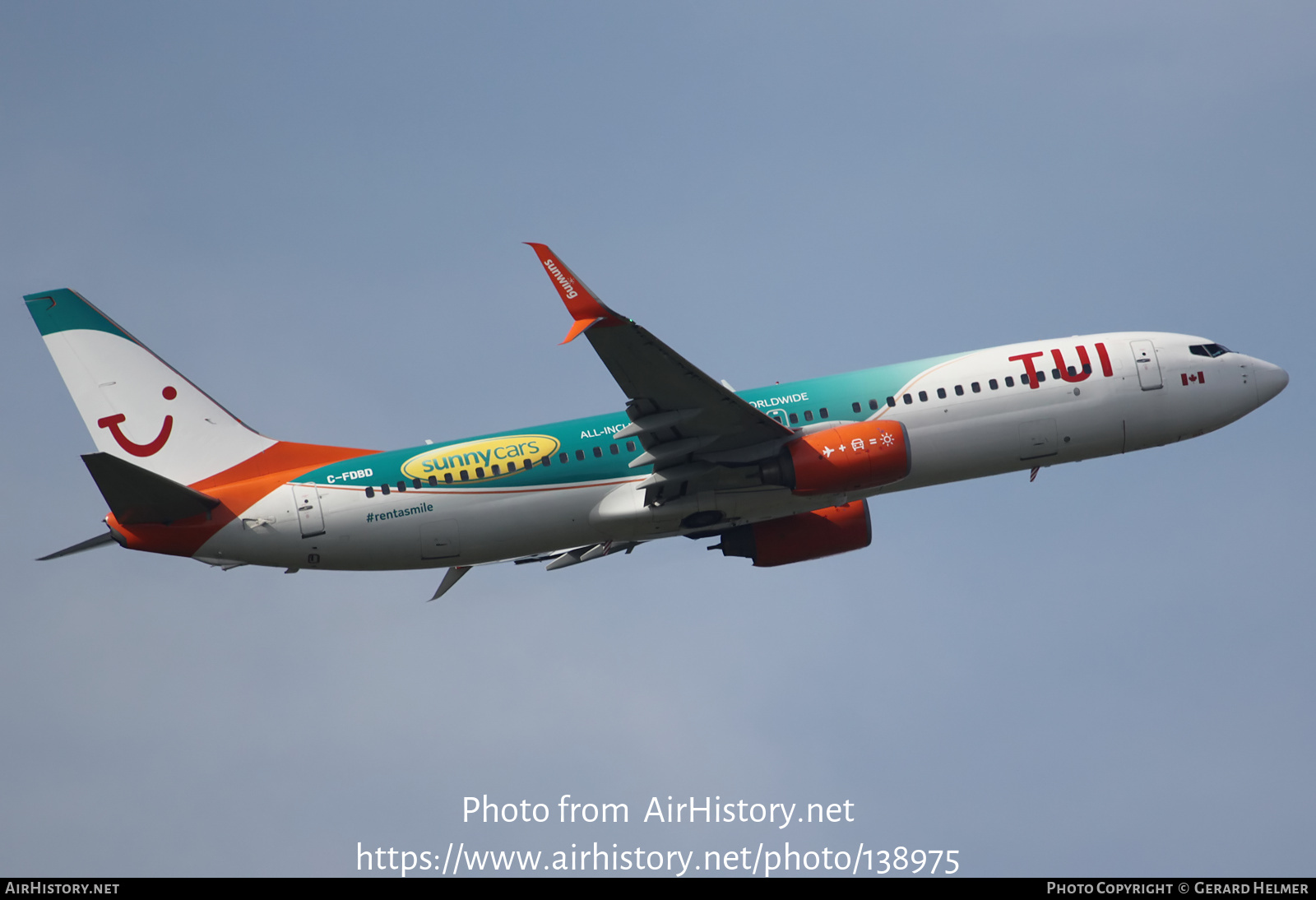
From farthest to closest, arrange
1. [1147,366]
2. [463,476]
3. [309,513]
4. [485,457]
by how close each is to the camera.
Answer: [1147,366], [485,457], [463,476], [309,513]

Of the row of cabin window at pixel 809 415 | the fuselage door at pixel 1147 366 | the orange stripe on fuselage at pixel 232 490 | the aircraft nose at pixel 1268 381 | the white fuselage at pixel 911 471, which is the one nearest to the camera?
the orange stripe on fuselage at pixel 232 490

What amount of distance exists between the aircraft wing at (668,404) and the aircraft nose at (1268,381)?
52.6 ft

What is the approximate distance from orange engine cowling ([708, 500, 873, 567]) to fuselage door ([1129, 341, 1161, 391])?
9277mm

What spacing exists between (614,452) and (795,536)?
744cm

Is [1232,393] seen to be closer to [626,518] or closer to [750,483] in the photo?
[750,483]

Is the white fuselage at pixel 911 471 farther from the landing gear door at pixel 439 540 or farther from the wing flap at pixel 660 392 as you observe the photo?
the wing flap at pixel 660 392

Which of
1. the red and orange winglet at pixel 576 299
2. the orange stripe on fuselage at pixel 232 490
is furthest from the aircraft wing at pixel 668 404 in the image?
the orange stripe on fuselage at pixel 232 490

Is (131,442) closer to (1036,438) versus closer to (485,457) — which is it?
(485,457)

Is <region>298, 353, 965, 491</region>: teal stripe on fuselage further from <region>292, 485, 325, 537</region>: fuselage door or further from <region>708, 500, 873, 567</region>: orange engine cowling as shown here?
<region>708, 500, 873, 567</region>: orange engine cowling

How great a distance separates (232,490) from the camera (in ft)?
123

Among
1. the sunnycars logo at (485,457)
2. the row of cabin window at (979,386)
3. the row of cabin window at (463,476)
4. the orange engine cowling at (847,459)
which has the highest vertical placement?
the row of cabin window at (979,386)

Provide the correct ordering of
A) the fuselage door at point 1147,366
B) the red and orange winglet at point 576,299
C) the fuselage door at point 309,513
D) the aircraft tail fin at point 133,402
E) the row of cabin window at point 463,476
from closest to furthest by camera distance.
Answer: the red and orange winglet at point 576,299 < the fuselage door at point 309,513 < the row of cabin window at point 463,476 < the aircraft tail fin at point 133,402 < the fuselage door at point 1147,366

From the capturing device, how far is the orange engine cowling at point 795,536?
4194 centimetres

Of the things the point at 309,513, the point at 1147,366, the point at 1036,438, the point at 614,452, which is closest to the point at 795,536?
the point at 614,452
